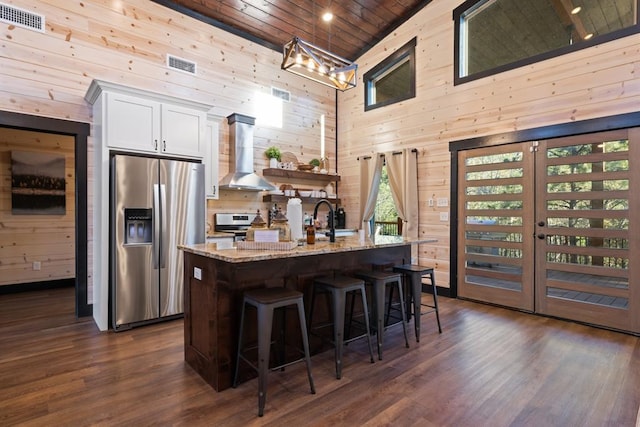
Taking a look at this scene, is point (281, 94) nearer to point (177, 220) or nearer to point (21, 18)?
point (177, 220)

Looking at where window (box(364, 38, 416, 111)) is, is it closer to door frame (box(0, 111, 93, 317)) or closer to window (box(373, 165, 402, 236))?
window (box(373, 165, 402, 236))

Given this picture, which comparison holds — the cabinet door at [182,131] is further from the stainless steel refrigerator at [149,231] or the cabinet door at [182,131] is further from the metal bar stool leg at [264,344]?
the metal bar stool leg at [264,344]

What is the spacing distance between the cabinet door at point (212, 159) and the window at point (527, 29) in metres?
3.53

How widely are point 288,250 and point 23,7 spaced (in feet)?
13.4

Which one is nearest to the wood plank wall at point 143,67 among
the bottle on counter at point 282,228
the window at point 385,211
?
the window at point 385,211

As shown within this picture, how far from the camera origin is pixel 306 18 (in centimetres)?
517

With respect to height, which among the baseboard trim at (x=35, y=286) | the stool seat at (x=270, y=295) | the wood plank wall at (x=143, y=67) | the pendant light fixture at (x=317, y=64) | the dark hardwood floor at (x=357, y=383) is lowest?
the dark hardwood floor at (x=357, y=383)

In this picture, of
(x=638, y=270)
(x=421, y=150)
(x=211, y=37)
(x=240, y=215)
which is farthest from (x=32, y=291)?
(x=638, y=270)

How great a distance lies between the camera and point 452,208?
483 cm

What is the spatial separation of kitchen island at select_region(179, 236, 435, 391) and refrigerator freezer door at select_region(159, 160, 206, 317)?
115 centimetres

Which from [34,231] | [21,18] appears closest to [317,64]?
[21,18]

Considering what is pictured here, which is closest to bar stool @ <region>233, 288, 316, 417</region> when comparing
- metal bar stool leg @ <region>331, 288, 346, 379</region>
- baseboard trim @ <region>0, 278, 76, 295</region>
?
metal bar stool leg @ <region>331, 288, 346, 379</region>

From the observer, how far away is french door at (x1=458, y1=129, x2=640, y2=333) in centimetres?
347

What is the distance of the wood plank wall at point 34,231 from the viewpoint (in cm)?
496
